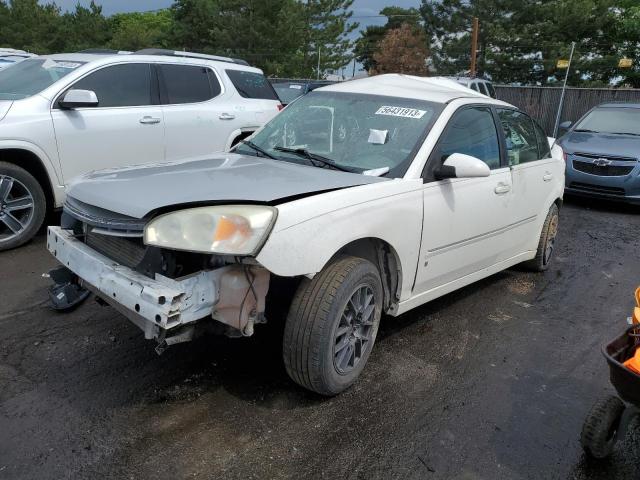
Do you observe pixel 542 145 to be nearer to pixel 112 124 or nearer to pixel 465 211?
pixel 465 211

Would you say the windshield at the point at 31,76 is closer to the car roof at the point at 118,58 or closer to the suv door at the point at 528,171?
the car roof at the point at 118,58

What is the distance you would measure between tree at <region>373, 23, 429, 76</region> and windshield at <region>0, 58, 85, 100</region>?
40.5 meters

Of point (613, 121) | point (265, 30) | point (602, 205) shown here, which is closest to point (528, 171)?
point (602, 205)

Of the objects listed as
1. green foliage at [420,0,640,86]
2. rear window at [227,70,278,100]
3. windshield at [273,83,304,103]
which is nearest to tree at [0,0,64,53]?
green foliage at [420,0,640,86]

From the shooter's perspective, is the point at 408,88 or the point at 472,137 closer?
the point at 472,137

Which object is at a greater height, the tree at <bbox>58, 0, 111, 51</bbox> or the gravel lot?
the tree at <bbox>58, 0, 111, 51</bbox>

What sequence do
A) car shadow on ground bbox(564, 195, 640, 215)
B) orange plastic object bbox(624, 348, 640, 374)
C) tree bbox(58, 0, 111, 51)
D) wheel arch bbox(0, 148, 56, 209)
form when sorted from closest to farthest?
orange plastic object bbox(624, 348, 640, 374)
wheel arch bbox(0, 148, 56, 209)
car shadow on ground bbox(564, 195, 640, 215)
tree bbox(58, 0, 111, 51)

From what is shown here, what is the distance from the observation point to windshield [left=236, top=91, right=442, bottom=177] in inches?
146

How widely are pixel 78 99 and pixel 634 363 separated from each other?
4898mm

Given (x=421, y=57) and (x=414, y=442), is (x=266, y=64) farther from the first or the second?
(x=414, y=442)

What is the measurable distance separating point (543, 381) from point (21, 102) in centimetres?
494

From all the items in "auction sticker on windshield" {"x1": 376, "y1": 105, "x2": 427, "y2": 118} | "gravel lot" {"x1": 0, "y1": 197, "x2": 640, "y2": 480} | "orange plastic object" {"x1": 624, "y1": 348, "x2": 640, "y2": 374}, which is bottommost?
"gravel lot" {"x1": 0, "y1": 197, "x2": 640, "y2": 480}

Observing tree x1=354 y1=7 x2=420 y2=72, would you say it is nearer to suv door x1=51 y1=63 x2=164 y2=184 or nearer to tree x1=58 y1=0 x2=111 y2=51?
tree x1=58 y1=0 x2=111 y2=51

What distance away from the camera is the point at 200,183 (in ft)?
10.0
